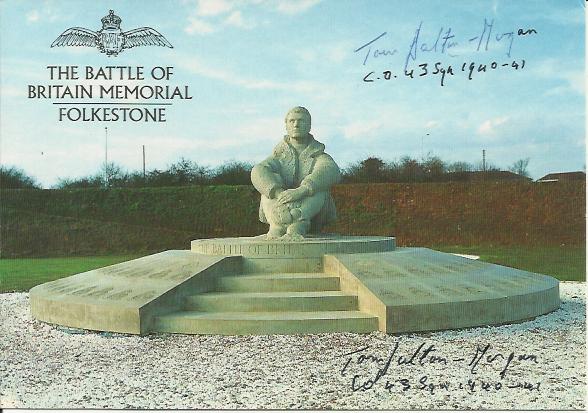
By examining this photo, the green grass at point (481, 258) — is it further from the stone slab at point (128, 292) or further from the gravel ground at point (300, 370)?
the gravel ground at point (300, 370)

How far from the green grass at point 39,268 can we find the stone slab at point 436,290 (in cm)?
892

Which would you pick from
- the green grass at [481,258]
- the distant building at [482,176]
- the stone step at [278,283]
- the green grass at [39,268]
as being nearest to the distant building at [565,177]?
the distant building at [482,176]

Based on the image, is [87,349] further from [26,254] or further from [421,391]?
[26,254]

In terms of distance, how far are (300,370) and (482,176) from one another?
23059mm

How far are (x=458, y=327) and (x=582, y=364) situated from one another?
1.84 meters

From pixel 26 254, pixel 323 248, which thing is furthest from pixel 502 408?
pixel 26 254

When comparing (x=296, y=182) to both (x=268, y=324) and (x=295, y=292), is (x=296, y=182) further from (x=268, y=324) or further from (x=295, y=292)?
(x=268, y=324)

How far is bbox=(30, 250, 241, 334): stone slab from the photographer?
8.69 meters

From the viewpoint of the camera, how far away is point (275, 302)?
9102mm

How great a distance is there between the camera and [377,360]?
281 inches

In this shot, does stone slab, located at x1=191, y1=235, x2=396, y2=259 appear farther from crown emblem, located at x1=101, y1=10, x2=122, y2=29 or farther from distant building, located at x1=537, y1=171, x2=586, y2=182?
distant building, located at x1=537, y1=171, x2=586, y2=182

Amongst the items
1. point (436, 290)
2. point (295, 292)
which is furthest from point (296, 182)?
point (436, 290)

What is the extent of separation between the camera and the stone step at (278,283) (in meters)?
9.66

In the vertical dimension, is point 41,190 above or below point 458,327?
above
